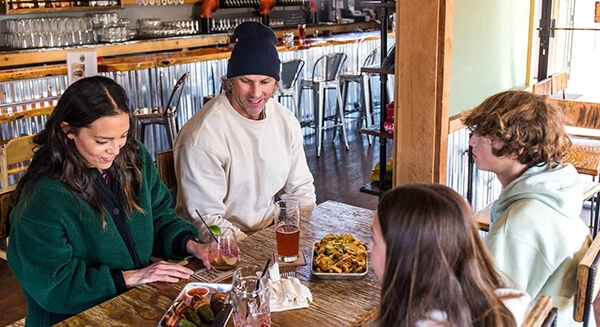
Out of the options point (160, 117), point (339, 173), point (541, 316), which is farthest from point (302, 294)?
point (339, 173)

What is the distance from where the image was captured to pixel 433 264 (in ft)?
3.83

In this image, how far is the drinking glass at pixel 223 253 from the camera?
1925 millimetres

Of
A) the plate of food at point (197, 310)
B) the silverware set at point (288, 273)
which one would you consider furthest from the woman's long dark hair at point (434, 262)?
the silverware set at point (288, 273)

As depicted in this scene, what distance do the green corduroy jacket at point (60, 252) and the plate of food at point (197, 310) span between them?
0.29 meters

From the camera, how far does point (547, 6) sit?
477 cm

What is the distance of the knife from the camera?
1.54m

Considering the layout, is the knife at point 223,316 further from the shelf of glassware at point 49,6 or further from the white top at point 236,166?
the shelf of glassware at point 49,6

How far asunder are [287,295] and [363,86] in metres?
5.57

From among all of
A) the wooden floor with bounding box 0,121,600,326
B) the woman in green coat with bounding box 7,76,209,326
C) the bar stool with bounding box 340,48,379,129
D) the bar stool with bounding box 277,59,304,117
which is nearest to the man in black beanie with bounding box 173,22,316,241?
the woman in green coat with bounding box 7,76,209,326

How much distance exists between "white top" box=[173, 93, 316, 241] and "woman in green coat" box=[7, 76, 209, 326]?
39cm

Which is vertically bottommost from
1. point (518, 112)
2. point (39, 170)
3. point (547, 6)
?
point (39, 170)

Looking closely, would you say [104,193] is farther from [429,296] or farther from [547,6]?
[547,6]

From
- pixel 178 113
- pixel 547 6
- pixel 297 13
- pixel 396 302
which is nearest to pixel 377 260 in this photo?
pixel 396 302

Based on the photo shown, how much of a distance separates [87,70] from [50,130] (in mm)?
1991
